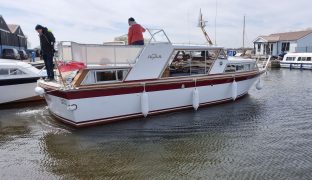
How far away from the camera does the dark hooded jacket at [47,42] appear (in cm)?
873

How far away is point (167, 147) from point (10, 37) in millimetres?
41857

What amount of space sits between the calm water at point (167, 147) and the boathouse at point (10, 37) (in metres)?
31.4

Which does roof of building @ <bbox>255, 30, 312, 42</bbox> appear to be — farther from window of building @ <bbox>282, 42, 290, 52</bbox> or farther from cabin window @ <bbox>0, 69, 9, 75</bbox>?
cabin window @ <bbox>0, 69, 9, 75</bbox>

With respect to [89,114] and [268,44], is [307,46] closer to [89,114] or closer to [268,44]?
[268,44]

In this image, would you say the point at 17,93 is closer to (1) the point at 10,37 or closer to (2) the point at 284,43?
(1) the point at 10,37

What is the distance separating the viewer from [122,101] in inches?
339

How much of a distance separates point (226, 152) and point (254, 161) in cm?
72

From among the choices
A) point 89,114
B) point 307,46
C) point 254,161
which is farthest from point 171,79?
point 307,46

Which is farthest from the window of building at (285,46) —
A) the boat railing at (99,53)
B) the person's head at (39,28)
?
the person's head at (39,28)

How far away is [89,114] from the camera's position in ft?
26.7

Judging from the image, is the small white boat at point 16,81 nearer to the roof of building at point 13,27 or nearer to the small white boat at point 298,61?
the small white boat at point 298,61

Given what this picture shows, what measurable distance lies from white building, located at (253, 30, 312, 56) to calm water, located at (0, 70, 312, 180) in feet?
110

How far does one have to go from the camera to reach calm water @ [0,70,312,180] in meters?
5.63

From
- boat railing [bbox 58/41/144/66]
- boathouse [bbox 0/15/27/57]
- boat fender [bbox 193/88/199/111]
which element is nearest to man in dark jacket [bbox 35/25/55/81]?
boat railing [bbox 58/41/144/66]
